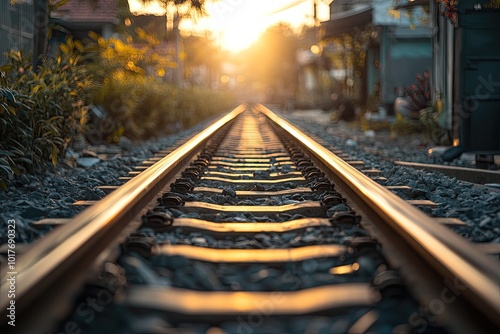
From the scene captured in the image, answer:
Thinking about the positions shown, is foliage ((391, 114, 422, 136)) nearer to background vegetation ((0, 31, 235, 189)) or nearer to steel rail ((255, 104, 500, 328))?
background vegetation ((0, 31, 235, 189))

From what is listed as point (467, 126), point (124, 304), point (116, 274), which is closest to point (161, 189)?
point (116, 274)

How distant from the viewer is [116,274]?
2414mm

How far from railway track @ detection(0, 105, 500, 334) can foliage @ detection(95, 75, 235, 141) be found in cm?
750

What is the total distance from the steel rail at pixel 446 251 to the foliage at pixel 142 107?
805 centimetres

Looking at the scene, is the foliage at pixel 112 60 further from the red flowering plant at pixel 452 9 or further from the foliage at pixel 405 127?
the foliage at pixel 405 127

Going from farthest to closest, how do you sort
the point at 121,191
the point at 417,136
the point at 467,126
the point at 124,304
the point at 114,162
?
1. the point at 417,136
2. the point at 467,126
3. the point at 114,162
4. the point at 121,191
5. the point at 124,304

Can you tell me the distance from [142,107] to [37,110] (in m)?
7.23

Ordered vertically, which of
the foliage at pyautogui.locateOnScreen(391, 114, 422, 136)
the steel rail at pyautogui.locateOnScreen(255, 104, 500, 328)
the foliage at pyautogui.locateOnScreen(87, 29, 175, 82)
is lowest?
the steel rail at pyautogui.locateOnScreen(255, 104, 500, 328)

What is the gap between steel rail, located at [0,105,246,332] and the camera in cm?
205

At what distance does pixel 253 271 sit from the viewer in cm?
259

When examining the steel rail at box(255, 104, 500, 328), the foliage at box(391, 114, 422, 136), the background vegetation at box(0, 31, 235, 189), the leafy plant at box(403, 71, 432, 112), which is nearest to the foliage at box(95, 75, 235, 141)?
the background vegetation at box(0, 31, 235, 189)

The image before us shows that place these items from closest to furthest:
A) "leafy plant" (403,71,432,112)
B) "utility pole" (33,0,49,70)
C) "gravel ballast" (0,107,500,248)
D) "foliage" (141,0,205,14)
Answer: "gravel ballast" (0,107,500,248) → "utility pole" (33,0,49,70) → "leafy plant" (403,71,432,112) → "foliage" (141,0,205,14)

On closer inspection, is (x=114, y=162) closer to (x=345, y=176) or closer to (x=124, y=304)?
(x=345, y=176)

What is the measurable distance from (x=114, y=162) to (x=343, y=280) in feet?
16.3
